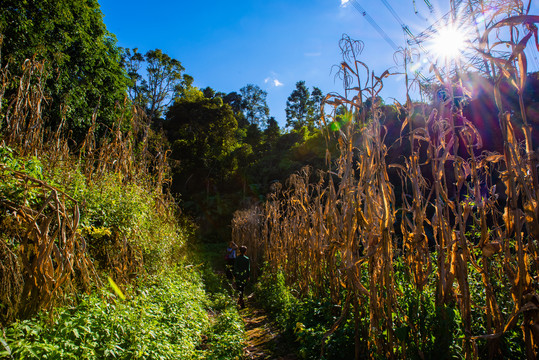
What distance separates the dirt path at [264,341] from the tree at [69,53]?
5.02 metres

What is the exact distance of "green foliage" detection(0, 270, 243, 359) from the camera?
1959 millimetres

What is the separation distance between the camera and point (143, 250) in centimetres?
477

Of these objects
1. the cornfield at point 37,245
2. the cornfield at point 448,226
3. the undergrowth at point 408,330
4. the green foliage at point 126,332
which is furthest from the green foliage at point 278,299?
the cornfield at point 37,245

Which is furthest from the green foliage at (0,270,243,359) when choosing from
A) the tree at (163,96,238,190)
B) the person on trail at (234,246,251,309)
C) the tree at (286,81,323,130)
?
the tree at (286,81,323,130)

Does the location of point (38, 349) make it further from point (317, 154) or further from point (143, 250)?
point (317, 154)

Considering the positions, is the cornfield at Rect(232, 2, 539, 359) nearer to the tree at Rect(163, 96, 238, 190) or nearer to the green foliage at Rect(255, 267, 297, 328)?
the green foliage at Rect(255, 267, 297, 328)

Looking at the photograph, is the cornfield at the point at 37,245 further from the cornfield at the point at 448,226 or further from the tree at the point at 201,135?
the tree at the point at 201,135

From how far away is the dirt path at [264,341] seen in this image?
3.61 m

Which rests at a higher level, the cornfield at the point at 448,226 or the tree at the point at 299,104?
the tree at the point at 299,104

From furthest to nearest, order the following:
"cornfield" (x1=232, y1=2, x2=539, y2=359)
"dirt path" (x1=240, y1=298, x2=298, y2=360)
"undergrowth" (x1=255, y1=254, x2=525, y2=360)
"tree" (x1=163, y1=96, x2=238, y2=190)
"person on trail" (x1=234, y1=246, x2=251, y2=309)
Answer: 1. "tree" (x1=163, y1=96, x2=238, y2=190)
2. "person on trail" (x1=234, y1=246, x2=251, y2=309)
3. "dirt path" (x1=240, y1=298, x2=298, y2=360)
4. "undergrowth" (x1=255, y1=254, x2=525, y2=360)
5. "cornfield" (x1=232, y1=2, x2=539, y2=359)

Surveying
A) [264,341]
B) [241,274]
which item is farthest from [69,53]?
[264,341]

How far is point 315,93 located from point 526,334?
33.5m

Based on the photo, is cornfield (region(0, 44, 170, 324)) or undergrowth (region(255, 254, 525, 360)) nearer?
undergrowth (region(255, 254, 525, 360))

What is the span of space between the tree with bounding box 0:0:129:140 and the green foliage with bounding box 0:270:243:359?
4.38 metres
